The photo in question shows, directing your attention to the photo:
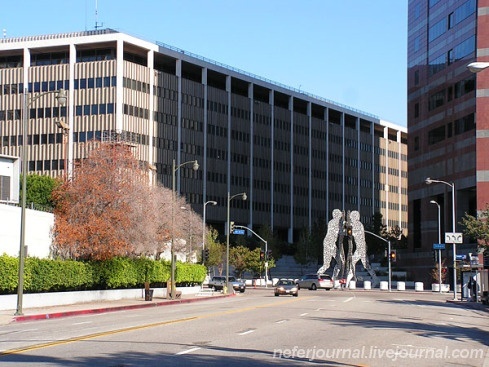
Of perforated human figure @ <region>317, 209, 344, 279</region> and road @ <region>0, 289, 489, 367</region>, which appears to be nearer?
road @ <region>0, 289, 489, 367</region>

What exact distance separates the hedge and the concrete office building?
30.9 m

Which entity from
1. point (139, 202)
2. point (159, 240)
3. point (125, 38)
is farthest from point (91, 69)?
point (139, 202)

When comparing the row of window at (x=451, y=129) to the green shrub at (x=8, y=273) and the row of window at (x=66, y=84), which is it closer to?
the row of window at (x=66, y=84)

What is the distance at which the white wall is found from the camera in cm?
4331

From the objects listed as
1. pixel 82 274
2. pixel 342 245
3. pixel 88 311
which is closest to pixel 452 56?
pixel 342 245

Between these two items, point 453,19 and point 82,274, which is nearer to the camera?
point 82,274

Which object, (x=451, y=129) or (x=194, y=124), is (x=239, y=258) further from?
(x=451, y=129)

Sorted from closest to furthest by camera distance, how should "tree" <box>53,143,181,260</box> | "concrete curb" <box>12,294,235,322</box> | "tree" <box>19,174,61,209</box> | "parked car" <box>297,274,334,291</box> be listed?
"concrete curb" <box>12,294,235,322</box> < "tree" <box>53,143,181,260</box> < "tree" <box>19,174,61,209</box> < "parked car" <box>297,274,334,291</box>

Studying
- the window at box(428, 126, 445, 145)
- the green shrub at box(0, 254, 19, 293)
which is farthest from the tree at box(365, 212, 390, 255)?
the green shrub at box(0, 254, 19, 293)

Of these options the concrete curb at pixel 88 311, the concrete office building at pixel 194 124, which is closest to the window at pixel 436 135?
the concrete office building at pixel 194 124

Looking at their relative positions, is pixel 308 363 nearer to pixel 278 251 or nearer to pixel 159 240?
pixel 159 240

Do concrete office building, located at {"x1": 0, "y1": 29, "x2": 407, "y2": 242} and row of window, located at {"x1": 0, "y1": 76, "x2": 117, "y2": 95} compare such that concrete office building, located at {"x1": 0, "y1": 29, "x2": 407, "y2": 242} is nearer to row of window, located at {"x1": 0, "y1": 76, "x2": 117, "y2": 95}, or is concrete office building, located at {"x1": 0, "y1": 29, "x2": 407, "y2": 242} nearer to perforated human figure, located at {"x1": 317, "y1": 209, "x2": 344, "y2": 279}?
row of window, located at {"x1": 0, "y1": 76, "x2": 117, "y2": 95}

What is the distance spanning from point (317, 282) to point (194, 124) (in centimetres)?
4563

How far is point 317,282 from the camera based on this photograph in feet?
281
